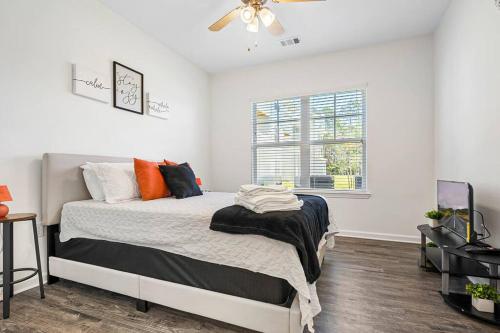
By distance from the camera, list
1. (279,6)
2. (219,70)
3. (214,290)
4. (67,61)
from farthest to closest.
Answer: (219,70)
(279,6)
(67,61)
(214,290)

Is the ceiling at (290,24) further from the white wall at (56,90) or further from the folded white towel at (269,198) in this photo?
the folded white towel at (269,198)

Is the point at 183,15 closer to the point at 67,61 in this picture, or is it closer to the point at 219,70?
the point at 67,61

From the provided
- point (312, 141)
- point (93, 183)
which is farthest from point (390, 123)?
point (93, 183)

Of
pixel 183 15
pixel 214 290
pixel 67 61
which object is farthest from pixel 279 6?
pixel 214 290

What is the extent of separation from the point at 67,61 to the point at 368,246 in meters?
4.04

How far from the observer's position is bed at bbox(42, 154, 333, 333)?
1.41m

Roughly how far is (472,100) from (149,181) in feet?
10.4

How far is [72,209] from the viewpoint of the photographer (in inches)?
82.7

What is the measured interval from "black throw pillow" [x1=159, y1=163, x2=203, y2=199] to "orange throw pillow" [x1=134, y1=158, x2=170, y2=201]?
0.22 ft

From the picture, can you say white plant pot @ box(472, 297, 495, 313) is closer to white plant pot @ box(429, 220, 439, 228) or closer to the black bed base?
white plant pot @ box(429, 220, 439, 228)

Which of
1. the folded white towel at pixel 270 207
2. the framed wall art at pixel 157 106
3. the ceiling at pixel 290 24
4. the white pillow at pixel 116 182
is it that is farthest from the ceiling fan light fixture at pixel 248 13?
the white pillow at pixel 116 182

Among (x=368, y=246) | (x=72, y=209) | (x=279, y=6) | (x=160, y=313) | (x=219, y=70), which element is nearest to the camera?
(x=160, y=313)

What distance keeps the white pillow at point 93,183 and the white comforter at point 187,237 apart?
0.11 m

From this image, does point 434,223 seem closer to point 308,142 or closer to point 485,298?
point 485,298
